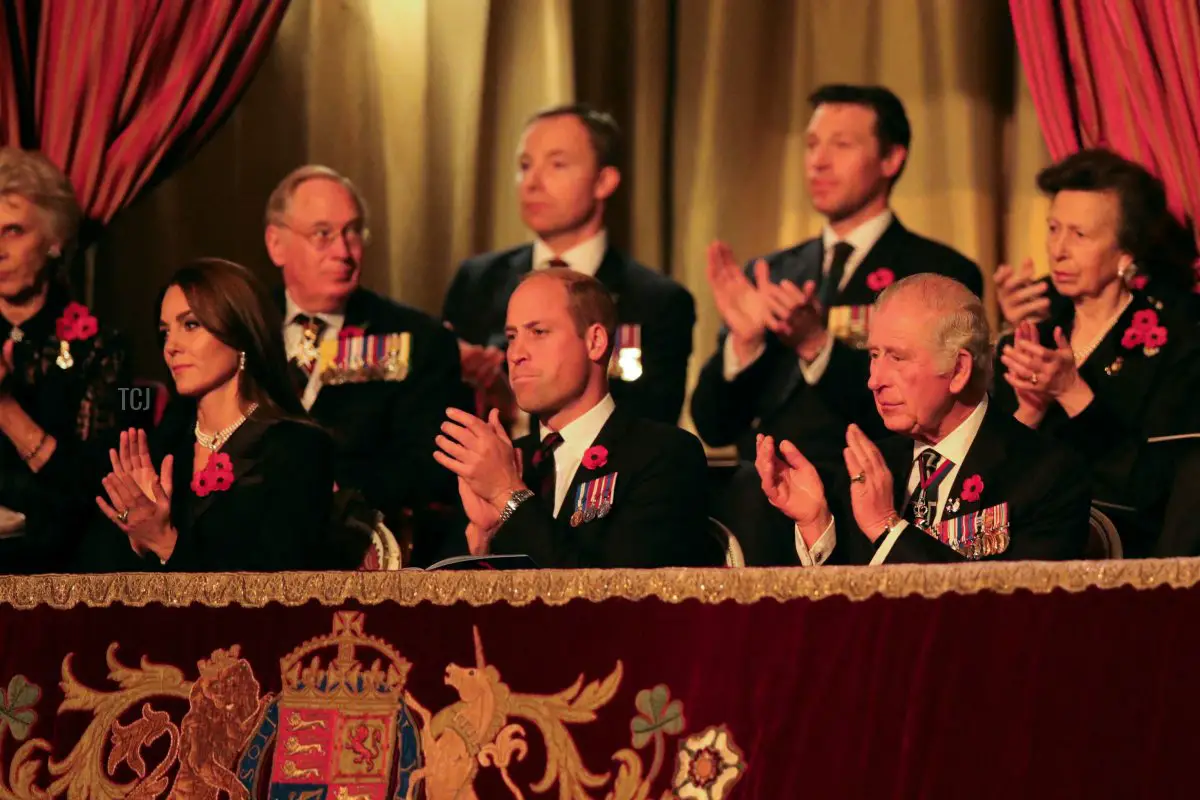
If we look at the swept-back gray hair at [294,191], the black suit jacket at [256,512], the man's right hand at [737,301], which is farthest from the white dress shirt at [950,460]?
the swept-back gray hair at [294,191]

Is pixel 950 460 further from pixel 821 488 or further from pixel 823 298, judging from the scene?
pixel 823 298

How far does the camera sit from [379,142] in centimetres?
558

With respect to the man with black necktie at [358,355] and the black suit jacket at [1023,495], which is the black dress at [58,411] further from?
the black suit jacket at [1023,495]

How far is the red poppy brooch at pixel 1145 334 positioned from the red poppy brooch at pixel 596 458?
1.28 m

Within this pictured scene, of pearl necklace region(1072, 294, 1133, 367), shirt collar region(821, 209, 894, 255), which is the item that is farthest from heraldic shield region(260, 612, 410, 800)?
shirt collar region(821, 209, 894, 255)

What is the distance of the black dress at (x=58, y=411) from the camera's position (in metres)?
4.00

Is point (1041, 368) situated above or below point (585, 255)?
below

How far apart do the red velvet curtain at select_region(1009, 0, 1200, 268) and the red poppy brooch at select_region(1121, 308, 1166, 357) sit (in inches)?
12.3

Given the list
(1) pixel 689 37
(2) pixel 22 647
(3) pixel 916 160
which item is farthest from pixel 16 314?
(3) pixel 916 160

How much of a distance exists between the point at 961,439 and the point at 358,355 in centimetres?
162

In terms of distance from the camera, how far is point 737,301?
427cm

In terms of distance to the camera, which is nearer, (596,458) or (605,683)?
(605,683)

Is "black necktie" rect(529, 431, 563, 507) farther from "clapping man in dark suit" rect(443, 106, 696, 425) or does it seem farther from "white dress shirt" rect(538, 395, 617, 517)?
"clapping man in dark suit" rect(443, 106, 696, 425)

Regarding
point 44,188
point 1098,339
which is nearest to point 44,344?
point 44,188
